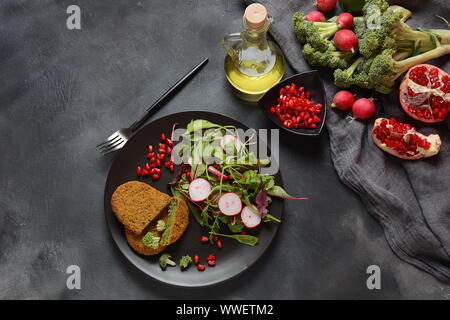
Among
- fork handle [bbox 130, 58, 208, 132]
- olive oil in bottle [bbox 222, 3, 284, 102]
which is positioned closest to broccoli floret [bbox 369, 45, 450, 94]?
olive oil in bottle [bbox 222, 3, 284, 102]

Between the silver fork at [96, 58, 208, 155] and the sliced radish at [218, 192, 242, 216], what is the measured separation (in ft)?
2.73

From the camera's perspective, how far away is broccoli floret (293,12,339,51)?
3.28m

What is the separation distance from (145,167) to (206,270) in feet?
2.64

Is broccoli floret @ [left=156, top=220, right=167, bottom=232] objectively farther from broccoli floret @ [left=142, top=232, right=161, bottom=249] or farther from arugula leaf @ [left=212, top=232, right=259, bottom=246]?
arugula leaf @ [left=212, top=232, right=259, bottom=246]

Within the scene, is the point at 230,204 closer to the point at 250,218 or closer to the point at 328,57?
the point at 250,218

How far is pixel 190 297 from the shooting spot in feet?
10.7

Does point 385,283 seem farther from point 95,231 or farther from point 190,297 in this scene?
point 95,231

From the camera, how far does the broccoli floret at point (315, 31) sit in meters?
3.28

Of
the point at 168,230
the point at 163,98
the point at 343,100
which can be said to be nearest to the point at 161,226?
the point at 168,230

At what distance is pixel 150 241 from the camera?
3.11 m

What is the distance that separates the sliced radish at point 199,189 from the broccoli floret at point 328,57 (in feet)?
3.64

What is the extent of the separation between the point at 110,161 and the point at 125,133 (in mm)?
229
